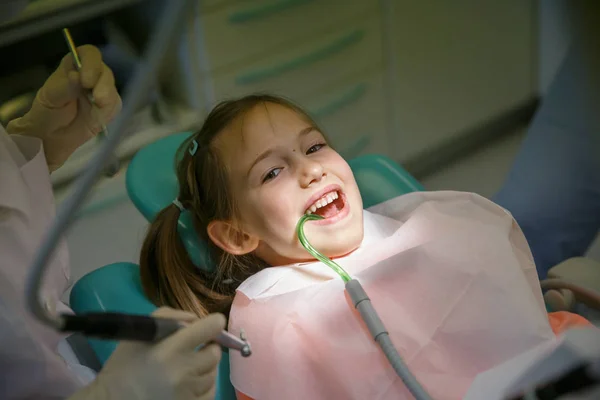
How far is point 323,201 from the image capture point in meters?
1.18

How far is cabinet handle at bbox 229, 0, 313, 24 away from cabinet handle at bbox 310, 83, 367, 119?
30cm

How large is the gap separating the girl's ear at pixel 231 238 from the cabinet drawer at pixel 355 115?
97 cm

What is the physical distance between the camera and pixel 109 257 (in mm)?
1643

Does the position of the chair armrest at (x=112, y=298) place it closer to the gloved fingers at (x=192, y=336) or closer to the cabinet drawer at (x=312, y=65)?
the gloved fingers at (x=192, y=336)

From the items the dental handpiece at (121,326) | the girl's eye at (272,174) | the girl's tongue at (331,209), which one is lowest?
the girl's tongue at (331,209)

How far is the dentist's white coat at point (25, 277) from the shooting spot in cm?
87

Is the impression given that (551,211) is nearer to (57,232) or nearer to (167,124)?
(167,124)

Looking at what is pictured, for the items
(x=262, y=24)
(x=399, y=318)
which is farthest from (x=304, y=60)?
(x=399, y=318)

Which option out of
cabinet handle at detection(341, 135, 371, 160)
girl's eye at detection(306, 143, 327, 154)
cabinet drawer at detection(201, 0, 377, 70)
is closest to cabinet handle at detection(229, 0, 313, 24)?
cabinet drawer at detection(201, 0, 377, 70)

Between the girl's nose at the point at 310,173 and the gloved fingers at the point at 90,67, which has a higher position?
the gloved fingers at the point at 90,67

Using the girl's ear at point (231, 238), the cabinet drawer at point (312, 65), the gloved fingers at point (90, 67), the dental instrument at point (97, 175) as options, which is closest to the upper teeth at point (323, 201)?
the girl's ear at point (231, 238)

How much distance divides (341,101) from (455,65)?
1.64 feet

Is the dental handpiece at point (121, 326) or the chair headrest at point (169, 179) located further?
the chair headrest at point (169, 179)

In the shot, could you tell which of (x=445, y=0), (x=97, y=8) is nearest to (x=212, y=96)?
(x=97, y=8)
